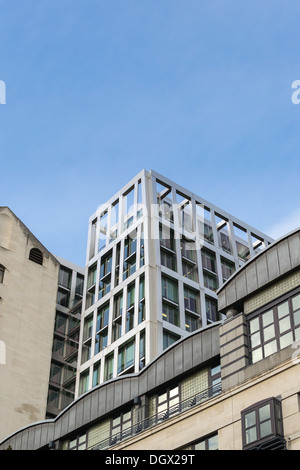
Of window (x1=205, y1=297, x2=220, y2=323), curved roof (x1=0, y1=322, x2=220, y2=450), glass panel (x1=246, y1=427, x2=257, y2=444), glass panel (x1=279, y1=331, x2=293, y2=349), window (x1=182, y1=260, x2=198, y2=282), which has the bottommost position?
glass panel (x1=246, y1=427, x2=257, y2=444)

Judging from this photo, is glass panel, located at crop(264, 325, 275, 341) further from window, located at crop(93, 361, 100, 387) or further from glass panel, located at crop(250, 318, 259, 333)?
window, located at crop(93, 361, 100, 387)

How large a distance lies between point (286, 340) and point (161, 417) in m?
9.79

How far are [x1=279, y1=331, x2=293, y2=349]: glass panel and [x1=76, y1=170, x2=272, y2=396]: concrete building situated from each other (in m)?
33.5

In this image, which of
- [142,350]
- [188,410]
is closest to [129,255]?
[142,350]

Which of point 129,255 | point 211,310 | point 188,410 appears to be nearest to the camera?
point 188,410

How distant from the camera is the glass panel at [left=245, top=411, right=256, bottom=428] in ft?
111

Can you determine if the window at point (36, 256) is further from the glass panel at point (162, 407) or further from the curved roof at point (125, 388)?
the glass panel at point (162, 407)

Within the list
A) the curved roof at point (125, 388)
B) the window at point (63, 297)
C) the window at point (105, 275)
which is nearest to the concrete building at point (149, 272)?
the window at point (105, 275)

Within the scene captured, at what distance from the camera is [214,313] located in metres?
77.7

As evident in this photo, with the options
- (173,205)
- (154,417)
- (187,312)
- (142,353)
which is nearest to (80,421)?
(154,417)

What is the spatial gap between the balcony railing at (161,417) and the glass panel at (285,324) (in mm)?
4420

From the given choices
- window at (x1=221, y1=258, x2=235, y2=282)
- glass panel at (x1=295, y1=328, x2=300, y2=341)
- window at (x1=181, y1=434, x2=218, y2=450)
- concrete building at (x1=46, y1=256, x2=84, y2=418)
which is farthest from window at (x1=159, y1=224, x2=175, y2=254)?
glass panel at (x1=295, y1=328, x2=300, y2=341)

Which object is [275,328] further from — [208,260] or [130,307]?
[208,260]

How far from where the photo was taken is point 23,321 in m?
82.0
